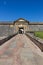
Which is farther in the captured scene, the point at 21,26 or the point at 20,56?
the point at 21,26

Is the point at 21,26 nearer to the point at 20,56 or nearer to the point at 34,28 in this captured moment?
the point at 34,28

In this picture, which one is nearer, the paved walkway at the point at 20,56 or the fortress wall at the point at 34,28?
the paved walkway at the point at 20,56

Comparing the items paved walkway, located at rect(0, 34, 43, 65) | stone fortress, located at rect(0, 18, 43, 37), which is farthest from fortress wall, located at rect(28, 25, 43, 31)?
paved walkway, located at rect(0, 34, 43, 65)

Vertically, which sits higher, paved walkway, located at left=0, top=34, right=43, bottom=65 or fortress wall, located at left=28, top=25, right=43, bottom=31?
paved walkway, located at left=0, top=34, right=43, bottom=65

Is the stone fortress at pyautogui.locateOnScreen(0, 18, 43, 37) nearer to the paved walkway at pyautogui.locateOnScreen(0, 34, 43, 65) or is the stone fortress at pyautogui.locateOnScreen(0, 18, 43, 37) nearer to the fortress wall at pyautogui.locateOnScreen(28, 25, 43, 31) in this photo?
the fortress wall at pyautogui.locateOnScreen(28, 25, 43, 31)

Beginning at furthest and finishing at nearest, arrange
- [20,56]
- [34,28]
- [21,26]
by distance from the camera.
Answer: [21,26] → [34,28] → [20,56]

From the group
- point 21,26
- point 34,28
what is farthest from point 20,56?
point 21,26

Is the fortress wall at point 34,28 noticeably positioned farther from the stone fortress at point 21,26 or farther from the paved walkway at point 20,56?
the paved walkway at point 20,56

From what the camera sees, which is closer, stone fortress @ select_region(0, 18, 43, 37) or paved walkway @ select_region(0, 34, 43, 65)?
paved walkway @ select_region(0, 34, 43, 65)

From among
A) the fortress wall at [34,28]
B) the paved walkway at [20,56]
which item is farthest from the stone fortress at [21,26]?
the paved walkway at [20,56]

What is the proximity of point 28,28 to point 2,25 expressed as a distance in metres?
11.3

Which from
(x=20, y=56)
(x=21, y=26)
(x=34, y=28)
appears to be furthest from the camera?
(x=21, y=26)

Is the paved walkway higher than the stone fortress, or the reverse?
the paved walkway

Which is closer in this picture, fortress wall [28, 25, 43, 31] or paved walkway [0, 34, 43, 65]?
paved walkway [0, 34, 43, 65]
